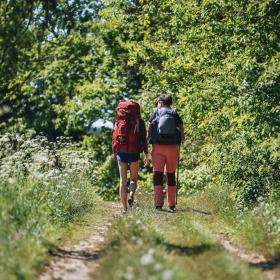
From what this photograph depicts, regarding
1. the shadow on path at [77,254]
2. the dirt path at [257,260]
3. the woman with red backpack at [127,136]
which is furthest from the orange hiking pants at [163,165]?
the shadow on path at [77,254]

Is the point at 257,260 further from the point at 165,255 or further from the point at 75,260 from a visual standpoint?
the point at 75,260

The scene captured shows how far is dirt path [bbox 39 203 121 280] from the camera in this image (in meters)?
5.70

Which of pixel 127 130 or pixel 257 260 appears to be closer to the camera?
pixel 257 260

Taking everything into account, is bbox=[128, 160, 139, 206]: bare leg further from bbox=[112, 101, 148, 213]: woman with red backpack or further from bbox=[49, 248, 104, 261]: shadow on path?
bbox=[49, 248, 104, 261]: shadow on path

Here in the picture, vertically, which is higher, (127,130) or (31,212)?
(127,130)

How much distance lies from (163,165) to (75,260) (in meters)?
4.24

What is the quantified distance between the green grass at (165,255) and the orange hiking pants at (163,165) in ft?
7.44

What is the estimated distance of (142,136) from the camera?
32.4 feet

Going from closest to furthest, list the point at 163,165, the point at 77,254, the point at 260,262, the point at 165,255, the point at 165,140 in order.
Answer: the point at 165,255, the point at 260,262, the point at 77,254, the point at 165,140, the point at 163,165

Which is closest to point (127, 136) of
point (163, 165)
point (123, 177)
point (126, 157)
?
point (126, 157)

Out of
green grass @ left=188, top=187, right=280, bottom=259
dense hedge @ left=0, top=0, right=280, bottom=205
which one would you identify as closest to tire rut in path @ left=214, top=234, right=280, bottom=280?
green grass @ left=188, top=187, right=280, bottom=259

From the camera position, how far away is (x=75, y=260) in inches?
251

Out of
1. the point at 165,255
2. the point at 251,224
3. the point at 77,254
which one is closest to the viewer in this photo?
the point at 165,255

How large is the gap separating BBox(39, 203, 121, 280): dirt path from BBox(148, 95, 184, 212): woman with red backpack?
2612mm
